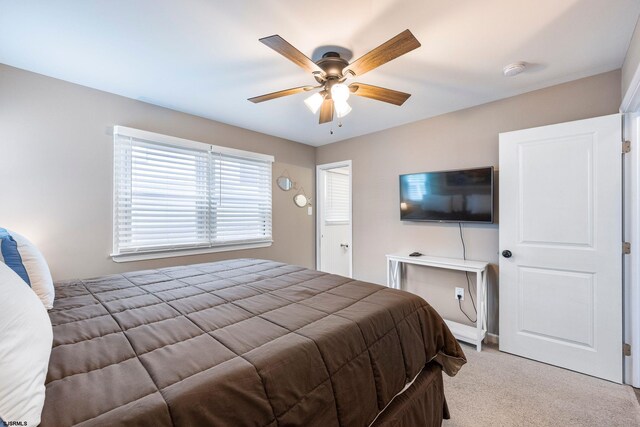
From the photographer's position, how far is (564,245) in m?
2.33

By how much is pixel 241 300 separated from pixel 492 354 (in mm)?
2461

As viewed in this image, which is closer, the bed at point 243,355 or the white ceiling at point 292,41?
the bed at point 243,355

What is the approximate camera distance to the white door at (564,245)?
7.01ft

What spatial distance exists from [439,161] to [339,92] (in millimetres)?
1889

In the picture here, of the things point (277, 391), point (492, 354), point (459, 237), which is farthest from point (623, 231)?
point (277, 391)

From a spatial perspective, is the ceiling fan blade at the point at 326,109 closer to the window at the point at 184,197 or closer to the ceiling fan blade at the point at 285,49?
the ceiling fan blade at the point at 285,49

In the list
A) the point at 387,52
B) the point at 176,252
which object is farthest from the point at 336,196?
the point at 387,52

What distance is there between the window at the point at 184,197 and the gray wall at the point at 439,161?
1.40 metres

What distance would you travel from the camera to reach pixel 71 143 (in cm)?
243

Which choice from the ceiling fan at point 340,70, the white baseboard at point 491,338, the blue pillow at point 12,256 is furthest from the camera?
the white baseboard at point 491,338

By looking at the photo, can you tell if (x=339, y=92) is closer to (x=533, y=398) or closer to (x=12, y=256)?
(x=12, y=256)

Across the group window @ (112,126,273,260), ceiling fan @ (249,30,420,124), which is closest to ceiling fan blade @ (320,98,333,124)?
ceiling fan @ (249,30,420,124)

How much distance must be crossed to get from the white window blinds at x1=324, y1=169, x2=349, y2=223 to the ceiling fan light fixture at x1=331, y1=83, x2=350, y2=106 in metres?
2.85

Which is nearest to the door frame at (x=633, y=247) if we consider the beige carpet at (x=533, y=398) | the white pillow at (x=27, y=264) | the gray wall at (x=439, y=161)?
the beige carpet at (x=533, y=398)
